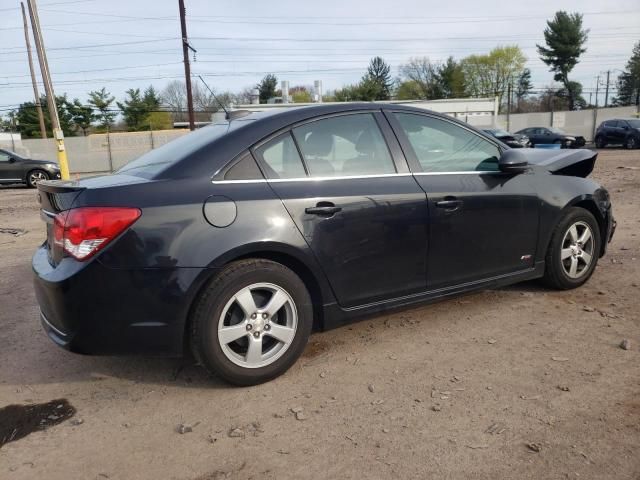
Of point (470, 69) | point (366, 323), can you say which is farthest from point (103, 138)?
point (470, 69)

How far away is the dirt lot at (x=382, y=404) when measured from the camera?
2.36 metres

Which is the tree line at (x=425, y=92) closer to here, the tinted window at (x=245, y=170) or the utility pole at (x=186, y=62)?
the utility pole at (x=186, y=62)

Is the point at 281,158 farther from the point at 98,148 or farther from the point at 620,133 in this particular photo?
the point at 98,148

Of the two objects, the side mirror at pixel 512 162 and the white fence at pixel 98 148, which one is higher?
the side mirror at pixel 512 162

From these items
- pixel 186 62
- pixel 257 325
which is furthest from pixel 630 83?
pixel 257 325

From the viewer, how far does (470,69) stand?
77375mm

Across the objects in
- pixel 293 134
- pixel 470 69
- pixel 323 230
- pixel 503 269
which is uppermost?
pixel 470 69

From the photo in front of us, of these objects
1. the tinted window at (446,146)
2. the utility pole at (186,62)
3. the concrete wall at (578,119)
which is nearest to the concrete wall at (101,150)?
the utility pole at (186,62)

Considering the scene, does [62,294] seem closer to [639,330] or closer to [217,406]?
[217,406]

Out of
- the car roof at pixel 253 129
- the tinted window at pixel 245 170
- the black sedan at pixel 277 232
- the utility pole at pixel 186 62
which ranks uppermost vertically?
the utility pole at pixel 186 62

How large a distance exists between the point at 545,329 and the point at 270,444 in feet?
7.20

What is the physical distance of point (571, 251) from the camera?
438 centimetres

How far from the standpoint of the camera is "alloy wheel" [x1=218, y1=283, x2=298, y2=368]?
2947 millimetres

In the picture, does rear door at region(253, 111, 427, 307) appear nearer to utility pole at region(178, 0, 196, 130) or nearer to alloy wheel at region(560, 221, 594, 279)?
alloy wheel at region(560, 221, 594, 279)
